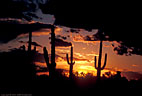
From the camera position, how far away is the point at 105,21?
453cm

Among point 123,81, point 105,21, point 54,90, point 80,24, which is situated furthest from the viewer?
point 123,81

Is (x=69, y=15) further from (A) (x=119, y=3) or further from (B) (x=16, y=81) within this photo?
(B) (x=16, y=81)

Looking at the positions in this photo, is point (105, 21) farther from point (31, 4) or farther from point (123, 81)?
point (123, 81)

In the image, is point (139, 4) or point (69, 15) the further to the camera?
point (69, 15)

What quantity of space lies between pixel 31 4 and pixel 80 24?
1665mm

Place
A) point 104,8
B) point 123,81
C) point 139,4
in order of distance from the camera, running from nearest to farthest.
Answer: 1. point 139,4
2. point 104,8
3. point 123,81

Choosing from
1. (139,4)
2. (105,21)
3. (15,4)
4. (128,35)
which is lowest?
(128,35)

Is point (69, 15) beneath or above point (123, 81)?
above

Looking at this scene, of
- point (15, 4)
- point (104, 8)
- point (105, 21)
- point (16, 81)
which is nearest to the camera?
point (104, 8)

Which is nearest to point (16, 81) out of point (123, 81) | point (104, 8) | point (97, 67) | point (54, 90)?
point (54, 90)

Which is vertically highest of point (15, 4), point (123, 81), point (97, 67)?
point (15, 4)

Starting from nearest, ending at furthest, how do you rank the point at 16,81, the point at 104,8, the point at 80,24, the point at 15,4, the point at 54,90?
the point at 104,8
the point at 80,24
the point at 15,4
the point at 54,90
the point at 16,81

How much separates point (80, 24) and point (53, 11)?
87 centimetres

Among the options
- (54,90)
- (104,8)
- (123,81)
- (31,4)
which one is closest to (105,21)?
(104,8)
